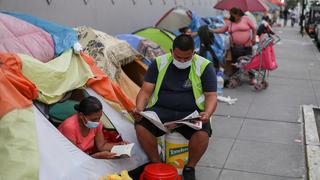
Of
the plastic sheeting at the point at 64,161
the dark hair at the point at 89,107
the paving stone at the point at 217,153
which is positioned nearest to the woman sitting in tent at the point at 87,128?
the dark hair at the point at 89,107

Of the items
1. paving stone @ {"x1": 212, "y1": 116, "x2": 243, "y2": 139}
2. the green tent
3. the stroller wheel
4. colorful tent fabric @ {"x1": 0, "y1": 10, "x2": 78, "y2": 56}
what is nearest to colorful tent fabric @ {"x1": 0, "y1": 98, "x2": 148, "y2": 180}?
colorful tent fabric @ {"x1": 0, "y1": 10, "x2": 78, "y2": 56}

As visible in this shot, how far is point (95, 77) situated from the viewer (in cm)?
479

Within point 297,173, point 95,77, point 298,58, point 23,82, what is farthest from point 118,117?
point 298,58

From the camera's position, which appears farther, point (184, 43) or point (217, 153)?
point (217, 153)

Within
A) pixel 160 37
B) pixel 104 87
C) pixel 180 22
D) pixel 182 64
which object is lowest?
pixel 180 22

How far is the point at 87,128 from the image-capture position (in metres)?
4.21

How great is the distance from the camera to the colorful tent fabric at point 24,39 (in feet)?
14.1

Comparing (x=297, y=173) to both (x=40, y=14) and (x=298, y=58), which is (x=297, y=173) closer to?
(x=40, y=14)

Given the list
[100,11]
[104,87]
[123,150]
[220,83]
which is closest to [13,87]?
[123,150]

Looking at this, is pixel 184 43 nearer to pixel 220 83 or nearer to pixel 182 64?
pixel 182 64

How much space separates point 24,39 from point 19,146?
4.50 ft

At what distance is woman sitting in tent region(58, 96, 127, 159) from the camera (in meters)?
4.03

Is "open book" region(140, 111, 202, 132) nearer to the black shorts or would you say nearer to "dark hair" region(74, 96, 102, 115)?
the black shorts

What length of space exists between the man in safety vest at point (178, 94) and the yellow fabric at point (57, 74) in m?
0.65
